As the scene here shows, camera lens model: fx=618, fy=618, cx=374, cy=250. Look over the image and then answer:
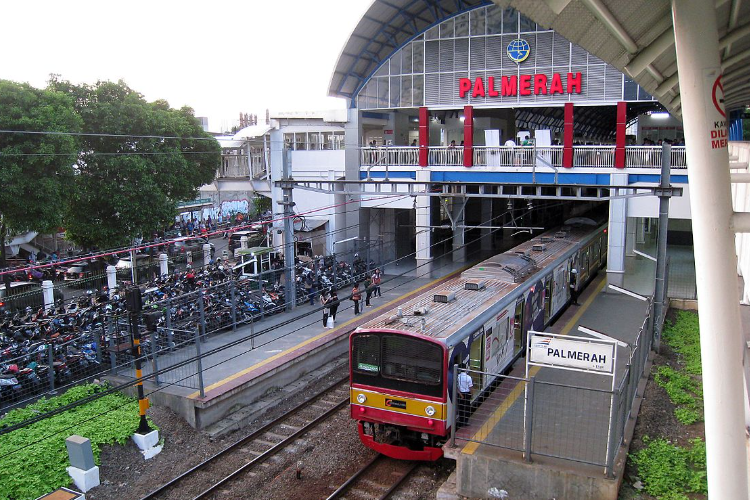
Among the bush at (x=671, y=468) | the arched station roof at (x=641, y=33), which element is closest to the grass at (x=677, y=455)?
the bush at (x=671, y=468)

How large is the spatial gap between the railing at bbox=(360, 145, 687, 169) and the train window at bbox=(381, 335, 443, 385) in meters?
10.6

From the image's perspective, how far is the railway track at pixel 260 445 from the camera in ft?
31.9

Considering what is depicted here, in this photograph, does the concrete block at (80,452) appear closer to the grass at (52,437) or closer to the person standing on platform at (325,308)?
the grass at (52,437)

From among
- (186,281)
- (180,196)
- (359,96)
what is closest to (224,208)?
(180,196)

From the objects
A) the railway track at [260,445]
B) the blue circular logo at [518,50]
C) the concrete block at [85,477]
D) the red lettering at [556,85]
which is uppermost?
the blue circular logo at [518,50]

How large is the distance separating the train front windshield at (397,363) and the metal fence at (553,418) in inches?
20.5

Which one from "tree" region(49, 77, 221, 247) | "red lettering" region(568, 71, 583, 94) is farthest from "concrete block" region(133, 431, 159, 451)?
"red lettering" region(568, 71, 583, 94)

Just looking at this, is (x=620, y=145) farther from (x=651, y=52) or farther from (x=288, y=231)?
(x=651, y=52)

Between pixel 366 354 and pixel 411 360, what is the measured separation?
806mm

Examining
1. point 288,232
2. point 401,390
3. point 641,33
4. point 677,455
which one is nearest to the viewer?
point 641,33

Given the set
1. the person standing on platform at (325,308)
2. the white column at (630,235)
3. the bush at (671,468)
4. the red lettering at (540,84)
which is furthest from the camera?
the white column at (630,235)

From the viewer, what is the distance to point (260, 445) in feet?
36.8

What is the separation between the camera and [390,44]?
25953mm

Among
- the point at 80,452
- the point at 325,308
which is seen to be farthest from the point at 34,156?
the point at 80,452
